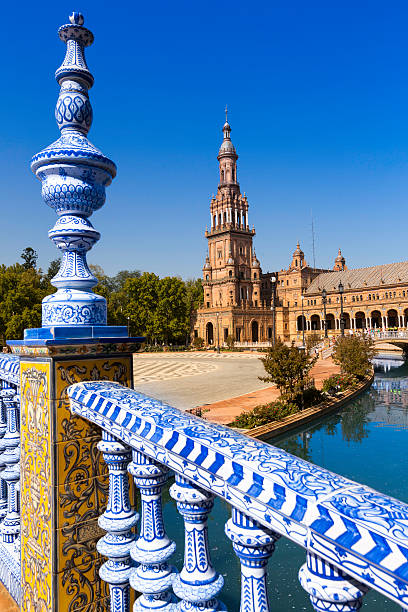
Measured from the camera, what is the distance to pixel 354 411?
1769cm

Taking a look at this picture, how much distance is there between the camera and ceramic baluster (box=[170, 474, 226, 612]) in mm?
1499

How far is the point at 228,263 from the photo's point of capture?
213 feet

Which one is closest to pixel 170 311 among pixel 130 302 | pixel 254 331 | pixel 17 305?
pixel 130 302

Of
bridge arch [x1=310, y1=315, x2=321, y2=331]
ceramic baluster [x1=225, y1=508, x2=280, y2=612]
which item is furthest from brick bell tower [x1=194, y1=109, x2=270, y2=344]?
ceramic baluster [x1=225, y1=508, x2=280, y2=612]

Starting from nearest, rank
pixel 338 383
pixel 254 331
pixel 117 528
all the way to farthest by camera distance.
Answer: pixel 117 528, pixel 338 383, pixel 254 331

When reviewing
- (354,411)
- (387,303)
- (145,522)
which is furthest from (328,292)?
(145,522)

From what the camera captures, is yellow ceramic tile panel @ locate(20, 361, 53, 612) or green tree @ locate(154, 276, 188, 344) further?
green tree @ locate(154, 276, 188, 344)

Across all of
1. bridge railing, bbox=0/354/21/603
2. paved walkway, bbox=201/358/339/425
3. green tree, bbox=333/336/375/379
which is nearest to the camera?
bridge railing, bbox=0/354/21/603

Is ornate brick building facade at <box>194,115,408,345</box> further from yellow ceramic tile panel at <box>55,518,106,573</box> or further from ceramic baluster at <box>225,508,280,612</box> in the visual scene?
ceramic baluster at <box>225,508,280,612</box>

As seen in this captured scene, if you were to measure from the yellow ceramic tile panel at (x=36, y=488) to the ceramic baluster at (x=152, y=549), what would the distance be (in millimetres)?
737

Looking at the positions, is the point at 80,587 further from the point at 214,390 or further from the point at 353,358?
→ the point at 353,358

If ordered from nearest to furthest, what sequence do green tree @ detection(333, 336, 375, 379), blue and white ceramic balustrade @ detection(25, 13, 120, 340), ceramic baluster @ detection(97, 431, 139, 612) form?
Result: ceramic baluster @ detection(97, 431, 139, 612) < blue and white ceramic balustrade @ detection(25, 13, 120, 340) < green tree @ detection(333, 336, 375, 379)

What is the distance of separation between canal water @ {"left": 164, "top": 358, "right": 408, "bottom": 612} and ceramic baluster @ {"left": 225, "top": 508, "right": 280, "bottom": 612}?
383cm

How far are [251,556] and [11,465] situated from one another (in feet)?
8.00
